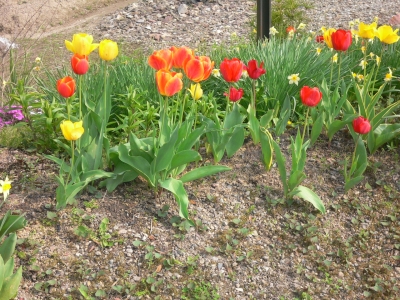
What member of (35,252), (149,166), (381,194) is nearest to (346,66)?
(381,194)

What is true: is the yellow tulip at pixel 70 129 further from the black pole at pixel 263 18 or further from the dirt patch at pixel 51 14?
the dirt patch at pixel 51 14

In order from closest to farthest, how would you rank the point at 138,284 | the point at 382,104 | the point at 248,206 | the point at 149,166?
1. the point at 138,284
2. the point at 149,166
3. the point at 248,206
4. the point at 382,104

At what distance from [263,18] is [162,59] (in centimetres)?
218

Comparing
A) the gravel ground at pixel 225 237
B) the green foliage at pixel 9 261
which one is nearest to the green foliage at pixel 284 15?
the gravel ground at pixel 225 237

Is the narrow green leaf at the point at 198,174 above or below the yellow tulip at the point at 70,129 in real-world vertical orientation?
below

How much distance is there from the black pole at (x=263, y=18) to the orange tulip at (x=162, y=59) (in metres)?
2.07

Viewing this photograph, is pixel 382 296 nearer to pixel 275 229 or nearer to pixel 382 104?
pixel 275 229

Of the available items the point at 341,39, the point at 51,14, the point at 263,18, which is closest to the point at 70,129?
the point at 341,39

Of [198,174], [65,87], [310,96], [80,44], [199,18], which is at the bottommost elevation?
[199,18]

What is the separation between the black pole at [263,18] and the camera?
173 inches

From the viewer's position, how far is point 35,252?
7.84 ft

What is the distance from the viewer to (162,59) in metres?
2.50

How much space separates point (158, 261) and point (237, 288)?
36 centimetres

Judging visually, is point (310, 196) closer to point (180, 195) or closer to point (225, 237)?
point (225, 237)
